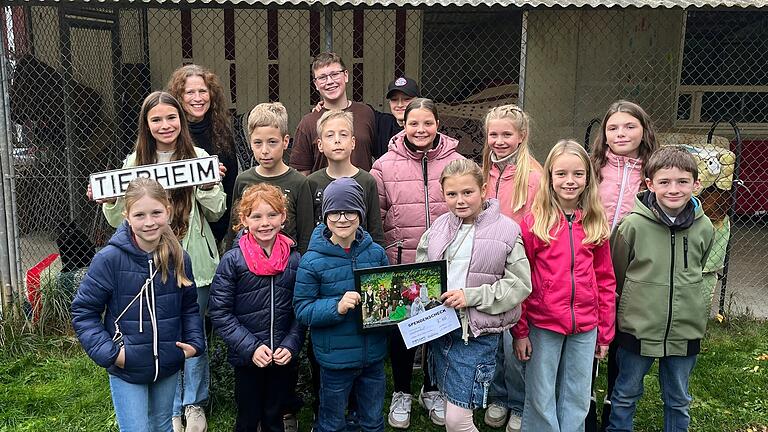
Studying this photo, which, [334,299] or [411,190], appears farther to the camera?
[411,190]

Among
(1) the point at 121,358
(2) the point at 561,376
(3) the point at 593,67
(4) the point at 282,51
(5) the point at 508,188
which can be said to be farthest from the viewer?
(4) the point at 282,51

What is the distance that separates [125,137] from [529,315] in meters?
6.27

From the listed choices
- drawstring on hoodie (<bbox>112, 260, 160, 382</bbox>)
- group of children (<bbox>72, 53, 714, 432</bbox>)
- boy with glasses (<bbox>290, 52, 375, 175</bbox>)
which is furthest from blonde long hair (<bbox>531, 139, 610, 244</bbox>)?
drawstring on hoodie (<bbox>112, 260, 160, 382</bbox>)

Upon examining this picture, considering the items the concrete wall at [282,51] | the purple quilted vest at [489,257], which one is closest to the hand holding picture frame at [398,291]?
the purple quilted vest at [489,257]

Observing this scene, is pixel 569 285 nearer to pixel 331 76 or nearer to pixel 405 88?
pixel 405 88

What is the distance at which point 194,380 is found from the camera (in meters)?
3.32

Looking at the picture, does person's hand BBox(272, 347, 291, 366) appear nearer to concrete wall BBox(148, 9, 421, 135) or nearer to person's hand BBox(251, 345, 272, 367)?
person's hand BBox(251, 345, 272, 367)

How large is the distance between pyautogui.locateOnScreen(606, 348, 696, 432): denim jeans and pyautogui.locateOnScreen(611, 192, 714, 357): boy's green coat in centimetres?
9

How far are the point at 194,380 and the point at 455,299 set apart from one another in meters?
1.47

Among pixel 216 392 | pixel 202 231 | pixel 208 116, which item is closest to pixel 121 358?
pixel 202 231

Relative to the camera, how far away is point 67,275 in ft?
15.9

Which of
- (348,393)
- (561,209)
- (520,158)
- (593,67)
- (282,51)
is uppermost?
(282,51)

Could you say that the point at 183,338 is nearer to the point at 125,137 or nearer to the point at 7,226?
the point at 7,226

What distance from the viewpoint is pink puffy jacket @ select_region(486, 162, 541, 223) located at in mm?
3221
